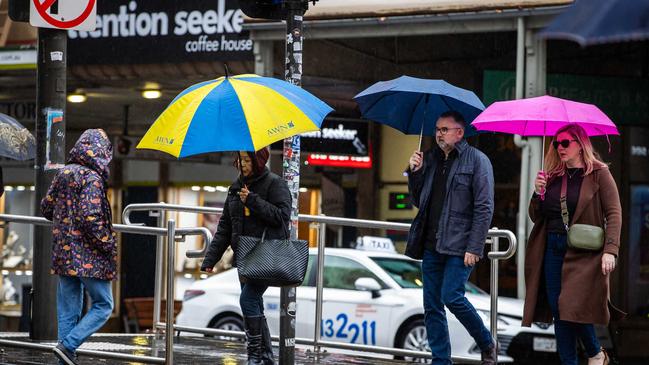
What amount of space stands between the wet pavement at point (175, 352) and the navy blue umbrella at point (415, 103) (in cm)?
226

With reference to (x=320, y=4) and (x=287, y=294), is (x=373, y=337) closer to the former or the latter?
(x=320, y=4)

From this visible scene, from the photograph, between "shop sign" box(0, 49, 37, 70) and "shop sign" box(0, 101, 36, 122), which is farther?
"shop sign" box(0, 101, 36, 122)

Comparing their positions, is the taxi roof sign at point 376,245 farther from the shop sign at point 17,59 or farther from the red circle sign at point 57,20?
the red circle sign at point 57,20

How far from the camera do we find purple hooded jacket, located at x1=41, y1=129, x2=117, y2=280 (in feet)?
28.7

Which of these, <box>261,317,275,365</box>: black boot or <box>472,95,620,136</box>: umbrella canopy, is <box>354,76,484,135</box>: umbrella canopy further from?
<box>261,317,275,365</box>: black boot

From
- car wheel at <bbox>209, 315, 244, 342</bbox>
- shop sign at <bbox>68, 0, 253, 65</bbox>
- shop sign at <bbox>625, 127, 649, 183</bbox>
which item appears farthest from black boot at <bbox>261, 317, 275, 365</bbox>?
shop sign at <bbox>625, 127, 649, 183</bbox>

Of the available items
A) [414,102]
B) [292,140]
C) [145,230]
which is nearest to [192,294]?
[145,230]

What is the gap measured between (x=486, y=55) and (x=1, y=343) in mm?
10444

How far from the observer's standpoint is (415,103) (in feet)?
30.9

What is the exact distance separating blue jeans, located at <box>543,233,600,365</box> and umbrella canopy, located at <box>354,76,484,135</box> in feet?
4.03

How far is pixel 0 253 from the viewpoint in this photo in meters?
23.2

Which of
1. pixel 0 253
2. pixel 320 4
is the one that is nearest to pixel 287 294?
pixel 320 4

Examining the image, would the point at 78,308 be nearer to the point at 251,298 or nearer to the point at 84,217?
the point at 84,217

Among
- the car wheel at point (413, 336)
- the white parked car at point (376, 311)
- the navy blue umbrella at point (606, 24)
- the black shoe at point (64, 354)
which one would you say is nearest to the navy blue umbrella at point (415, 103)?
the black shoe at point (64, 354)
